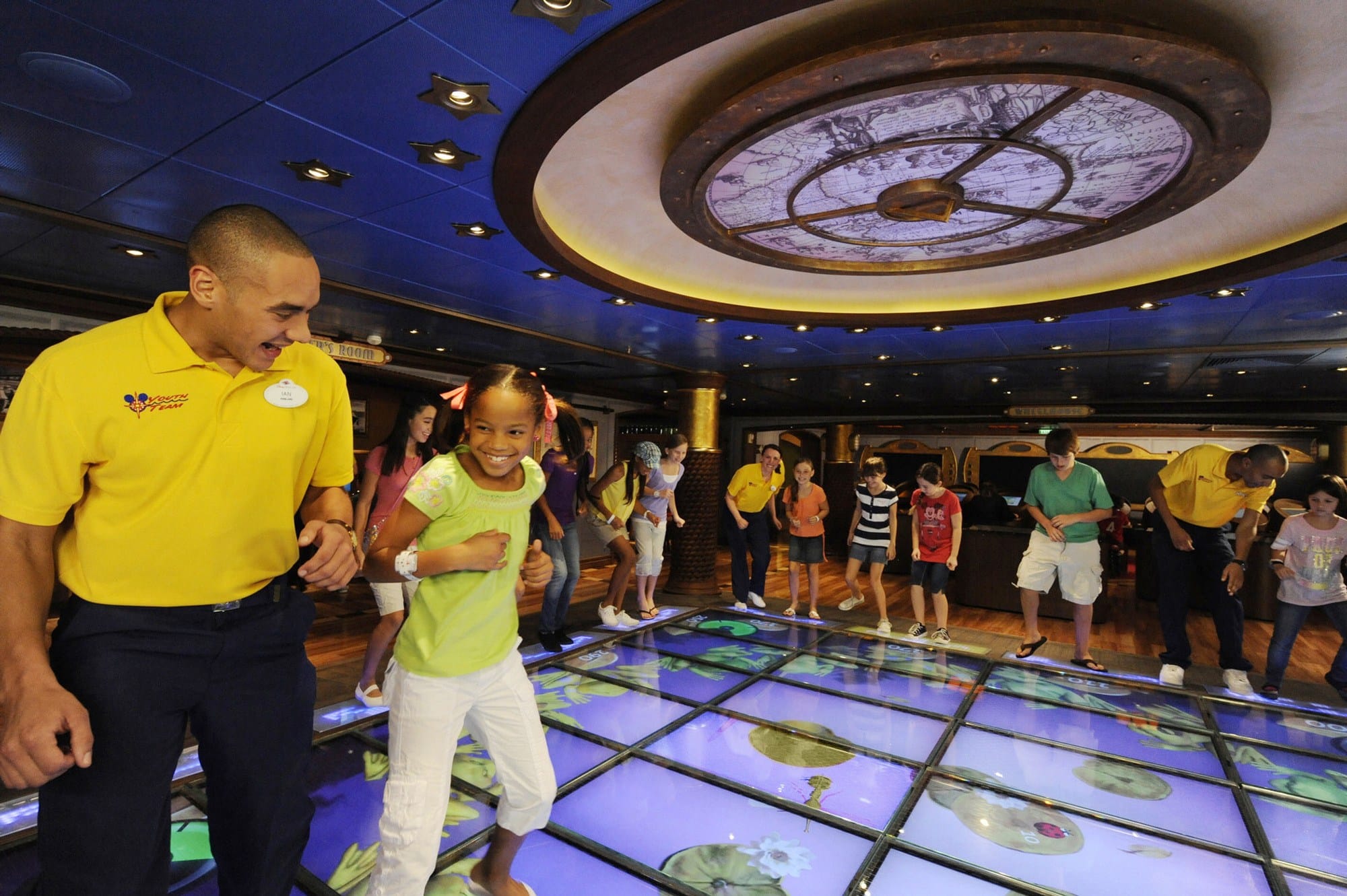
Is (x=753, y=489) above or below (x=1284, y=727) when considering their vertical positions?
above

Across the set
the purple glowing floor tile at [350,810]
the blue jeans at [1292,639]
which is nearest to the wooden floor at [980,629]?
the blue jeans at [1292,639]

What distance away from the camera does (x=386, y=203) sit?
3.30 m

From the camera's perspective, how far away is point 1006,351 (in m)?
6.84

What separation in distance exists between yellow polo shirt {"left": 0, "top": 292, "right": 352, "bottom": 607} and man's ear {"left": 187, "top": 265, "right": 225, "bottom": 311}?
0.27 feet

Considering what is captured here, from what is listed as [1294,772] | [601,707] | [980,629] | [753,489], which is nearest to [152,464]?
[601,707]

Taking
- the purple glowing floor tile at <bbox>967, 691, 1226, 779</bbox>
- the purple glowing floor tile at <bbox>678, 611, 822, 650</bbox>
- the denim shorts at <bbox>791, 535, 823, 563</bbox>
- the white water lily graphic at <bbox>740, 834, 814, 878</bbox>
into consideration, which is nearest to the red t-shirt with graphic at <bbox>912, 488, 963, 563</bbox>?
the denim shorts at <bbox>791, 535, 823, 563</bbox>

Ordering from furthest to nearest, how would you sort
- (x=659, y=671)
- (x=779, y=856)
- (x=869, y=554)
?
(x=869, y=554), (x=659, y=671), (x=779, y=856)

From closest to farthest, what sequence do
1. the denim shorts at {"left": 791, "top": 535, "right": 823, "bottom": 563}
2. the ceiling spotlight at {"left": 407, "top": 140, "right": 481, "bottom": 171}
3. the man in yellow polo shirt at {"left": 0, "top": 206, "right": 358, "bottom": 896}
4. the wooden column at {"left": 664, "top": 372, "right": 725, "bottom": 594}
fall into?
the man in yellow polo shirt at {"left": 0, "top": 206, "right": 358, "bottom": 896} < the ceiling spotlight at {"left": 407, "top": 140, "right": 481, "bottom": 171} < the denim shorts at {"left": 791, "top": 535, "right": 823, "bottom": 563} < the wooden column at {"left": 664, "top": 372, "right": 725, "bottom": 594}

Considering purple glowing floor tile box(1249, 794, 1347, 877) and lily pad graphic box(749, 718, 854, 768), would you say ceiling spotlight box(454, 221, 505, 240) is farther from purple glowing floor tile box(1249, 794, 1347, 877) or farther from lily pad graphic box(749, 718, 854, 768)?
purple glowing floor tile box(1249, 794, 1347, 877)

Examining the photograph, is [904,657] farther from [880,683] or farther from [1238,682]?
[1238,682]

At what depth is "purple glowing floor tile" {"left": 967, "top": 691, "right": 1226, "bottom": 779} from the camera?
9.99 ft

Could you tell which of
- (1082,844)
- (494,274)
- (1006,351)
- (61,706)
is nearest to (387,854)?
(61,706)

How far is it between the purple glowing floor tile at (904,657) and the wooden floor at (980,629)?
2.78 ft

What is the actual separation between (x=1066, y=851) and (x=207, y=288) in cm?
302
